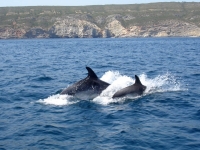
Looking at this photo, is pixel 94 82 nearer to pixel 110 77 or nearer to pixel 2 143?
pixel 110 77

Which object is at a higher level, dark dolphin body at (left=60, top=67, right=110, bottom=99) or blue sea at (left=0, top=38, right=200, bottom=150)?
dark dolphin body at (left=60, top=67, right=110, bottom=99)

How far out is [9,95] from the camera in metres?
24.0

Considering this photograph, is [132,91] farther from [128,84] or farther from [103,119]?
[103,119]

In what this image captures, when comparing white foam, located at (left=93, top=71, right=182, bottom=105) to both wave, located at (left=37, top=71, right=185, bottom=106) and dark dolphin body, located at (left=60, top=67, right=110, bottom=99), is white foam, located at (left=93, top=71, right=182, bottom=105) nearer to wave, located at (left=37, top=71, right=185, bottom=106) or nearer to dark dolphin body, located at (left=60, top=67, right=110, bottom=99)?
wave, located at (left=37, top=71, right=185, bottom=106)

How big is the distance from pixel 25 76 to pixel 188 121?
21.8m

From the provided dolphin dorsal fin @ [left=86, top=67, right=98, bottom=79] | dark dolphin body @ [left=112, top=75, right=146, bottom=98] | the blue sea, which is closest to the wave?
the blue sea

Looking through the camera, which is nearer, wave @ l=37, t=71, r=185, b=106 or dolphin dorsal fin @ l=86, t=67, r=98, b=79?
wave @ l=37, t=71, r=185, b=106

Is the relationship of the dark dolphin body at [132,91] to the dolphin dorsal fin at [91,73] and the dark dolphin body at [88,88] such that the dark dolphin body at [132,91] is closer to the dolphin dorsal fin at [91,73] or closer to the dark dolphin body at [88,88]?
the dark dolphin body at [88,88]

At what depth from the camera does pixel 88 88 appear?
22.8 metres

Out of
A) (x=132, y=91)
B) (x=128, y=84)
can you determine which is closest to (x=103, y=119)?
(x=132, y=91)

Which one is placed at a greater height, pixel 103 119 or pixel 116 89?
pixel 116 89

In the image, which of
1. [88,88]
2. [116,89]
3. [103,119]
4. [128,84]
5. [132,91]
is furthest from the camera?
[128,84]

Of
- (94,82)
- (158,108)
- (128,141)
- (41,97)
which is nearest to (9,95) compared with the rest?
(41,97)

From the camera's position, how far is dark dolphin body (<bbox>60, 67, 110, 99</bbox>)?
2267 cm
